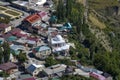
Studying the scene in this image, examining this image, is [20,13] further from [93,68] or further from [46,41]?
[93,68]

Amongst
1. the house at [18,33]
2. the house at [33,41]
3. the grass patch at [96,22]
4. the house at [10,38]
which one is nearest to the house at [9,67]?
the house at [33,41]

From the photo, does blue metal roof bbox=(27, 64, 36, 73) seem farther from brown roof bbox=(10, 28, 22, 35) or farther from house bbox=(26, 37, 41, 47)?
brown roof bbox=(10, 28, 22, 35)

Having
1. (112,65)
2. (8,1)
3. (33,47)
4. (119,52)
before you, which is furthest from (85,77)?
(8,1)

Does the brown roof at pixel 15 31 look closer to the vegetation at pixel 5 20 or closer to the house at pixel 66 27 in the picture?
the vegetation at pixel 5 20

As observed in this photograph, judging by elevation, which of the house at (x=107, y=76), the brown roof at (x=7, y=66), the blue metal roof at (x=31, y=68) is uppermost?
the brown roof at (x=7, y=66)

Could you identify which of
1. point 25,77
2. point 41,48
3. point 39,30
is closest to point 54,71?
point 25,77

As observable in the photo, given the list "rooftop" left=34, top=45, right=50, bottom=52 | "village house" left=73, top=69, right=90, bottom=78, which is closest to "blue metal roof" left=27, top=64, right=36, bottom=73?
"rooftop" left=34, top=45, right=50, bottom=52

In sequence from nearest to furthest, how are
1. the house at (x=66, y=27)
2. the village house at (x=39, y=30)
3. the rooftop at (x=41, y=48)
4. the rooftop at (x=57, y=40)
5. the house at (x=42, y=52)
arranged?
the house at (x=42, y=52), the rooftop at (x=41, y=48), the rooftop at (x=57, y=40), the village house at (x=39, y=30), the house at (x=66, y=27)
